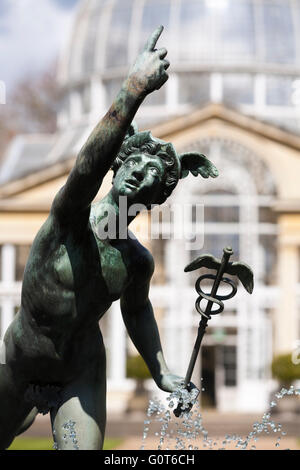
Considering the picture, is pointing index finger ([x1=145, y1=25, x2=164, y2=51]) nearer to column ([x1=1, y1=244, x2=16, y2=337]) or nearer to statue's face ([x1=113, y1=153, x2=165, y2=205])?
statue's face ([x1=113, y1=153, x2=165, y2=205])

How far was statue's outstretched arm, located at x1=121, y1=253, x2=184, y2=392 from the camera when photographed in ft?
16.4

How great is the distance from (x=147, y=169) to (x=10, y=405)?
1.12m

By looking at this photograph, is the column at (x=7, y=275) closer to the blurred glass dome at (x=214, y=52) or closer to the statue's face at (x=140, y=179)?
the blurred glass dome at (x=214, y=52)

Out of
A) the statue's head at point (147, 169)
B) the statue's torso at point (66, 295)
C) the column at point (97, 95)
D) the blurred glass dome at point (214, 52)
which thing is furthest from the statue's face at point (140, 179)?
the column at point (97, 95)

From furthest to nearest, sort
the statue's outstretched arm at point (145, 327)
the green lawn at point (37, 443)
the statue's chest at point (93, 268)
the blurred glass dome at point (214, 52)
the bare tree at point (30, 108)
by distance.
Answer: the bare tree at point (30, 108)
the blurred glass dome at point (214, 52)
the green lawn at point (37, 443)
the statue's outstretched arm at point (145, 327)
the statue's chest at point (93, 268)

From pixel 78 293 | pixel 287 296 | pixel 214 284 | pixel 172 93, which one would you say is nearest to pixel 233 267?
pixel 214 284

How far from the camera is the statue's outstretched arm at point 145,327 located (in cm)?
500

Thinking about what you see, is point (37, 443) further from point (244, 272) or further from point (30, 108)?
point (30, 108)

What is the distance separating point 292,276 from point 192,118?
A: 476cm

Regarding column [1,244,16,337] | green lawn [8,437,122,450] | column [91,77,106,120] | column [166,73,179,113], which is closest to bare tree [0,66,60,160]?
column [91,77,106,120]

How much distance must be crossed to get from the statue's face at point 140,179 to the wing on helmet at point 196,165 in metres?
0.22

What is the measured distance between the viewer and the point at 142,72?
4.25 meters

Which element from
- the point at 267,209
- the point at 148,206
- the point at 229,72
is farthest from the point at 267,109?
the point at 148,206

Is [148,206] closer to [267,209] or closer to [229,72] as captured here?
[267,209]
